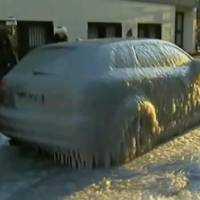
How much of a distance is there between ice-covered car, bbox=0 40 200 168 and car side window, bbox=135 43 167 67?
2cm

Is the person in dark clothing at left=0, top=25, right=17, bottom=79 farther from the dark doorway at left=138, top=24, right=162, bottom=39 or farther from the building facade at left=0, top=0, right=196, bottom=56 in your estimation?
the dark doorway at left=138, top=24, right=162, bottom=39

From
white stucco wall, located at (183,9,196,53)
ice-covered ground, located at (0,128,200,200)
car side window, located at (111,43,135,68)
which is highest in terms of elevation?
car side window, located at (111,43,135,68)

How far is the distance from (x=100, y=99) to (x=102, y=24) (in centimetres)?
1383

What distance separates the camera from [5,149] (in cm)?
773

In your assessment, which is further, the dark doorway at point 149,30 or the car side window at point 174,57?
the dark doorway at point 149,30

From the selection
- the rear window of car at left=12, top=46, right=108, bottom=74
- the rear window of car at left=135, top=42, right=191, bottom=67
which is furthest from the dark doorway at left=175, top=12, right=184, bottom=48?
the rear window of car at left=12, top=46, right=108, bottom=74

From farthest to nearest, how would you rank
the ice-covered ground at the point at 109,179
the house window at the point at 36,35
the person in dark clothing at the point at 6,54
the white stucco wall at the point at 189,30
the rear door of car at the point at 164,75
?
the white stucco wall at the point at 189,30 → the house window at the point at 36,35 → the person in dark clothing at the point at 6,54 → the rear door of car at the point at 164,75 → the ice-covered ground at the point at 109,179

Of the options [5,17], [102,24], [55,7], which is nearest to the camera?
[5,17]

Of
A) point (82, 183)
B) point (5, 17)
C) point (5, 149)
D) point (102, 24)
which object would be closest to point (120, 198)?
point (82, 183)

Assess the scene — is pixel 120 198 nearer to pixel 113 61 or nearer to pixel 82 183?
pixel 82 183

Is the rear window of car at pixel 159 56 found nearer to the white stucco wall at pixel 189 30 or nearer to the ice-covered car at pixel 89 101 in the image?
the ice-covered car at pixel 89 101

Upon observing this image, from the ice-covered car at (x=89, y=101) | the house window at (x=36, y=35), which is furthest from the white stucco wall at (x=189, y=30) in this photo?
the ice-covered car at (x=89, y=101)

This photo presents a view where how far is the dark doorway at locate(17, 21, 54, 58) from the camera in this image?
51.9 ft

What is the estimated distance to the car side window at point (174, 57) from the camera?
8132 millimetres
